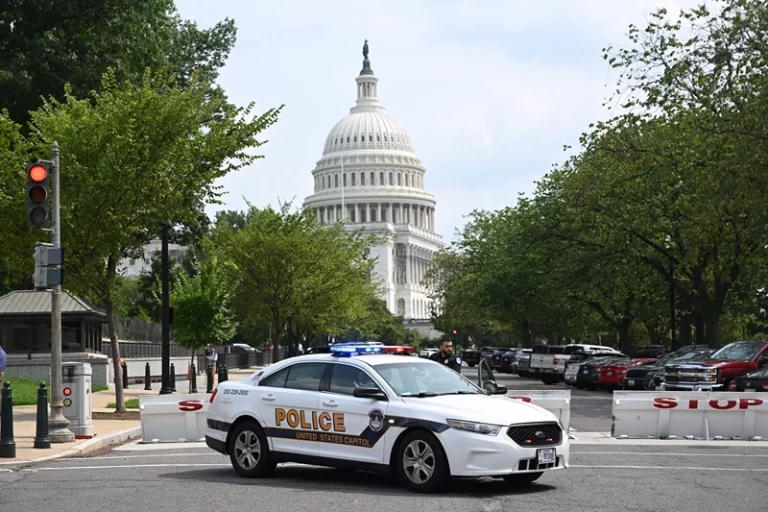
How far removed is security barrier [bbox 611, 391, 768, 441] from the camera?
21344mm

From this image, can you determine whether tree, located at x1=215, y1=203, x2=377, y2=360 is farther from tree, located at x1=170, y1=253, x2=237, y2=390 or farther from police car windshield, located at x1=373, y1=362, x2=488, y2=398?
police car windshield, located at x1=373, y1=362, x2=488, y2=398

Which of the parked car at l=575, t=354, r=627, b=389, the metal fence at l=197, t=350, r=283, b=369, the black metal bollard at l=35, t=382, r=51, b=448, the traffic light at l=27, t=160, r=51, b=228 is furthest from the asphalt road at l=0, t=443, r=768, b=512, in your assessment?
the metal fence at l=197, t=350, r=283, b=369

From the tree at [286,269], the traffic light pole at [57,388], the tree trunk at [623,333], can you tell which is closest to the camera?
the traffic light pole at [57,388]

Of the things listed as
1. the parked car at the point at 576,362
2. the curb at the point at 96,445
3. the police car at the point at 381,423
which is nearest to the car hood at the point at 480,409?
the police car at the point at 381,423

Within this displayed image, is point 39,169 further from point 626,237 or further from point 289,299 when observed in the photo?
point 289,299

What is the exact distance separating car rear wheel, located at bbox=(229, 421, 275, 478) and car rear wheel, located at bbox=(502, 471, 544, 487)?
2736mm

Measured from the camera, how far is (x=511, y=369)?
69.1 metres

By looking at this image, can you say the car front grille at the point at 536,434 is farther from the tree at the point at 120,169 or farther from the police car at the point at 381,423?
the tree at the point at 120,169

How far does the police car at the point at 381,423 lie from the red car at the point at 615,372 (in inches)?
1010

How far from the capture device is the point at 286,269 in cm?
5897

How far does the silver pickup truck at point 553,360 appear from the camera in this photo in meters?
50.8

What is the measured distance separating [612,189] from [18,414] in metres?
21.8

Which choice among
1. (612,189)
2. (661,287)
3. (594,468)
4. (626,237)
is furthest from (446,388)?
(661,287)

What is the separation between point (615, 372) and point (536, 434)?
28029 millimetres
